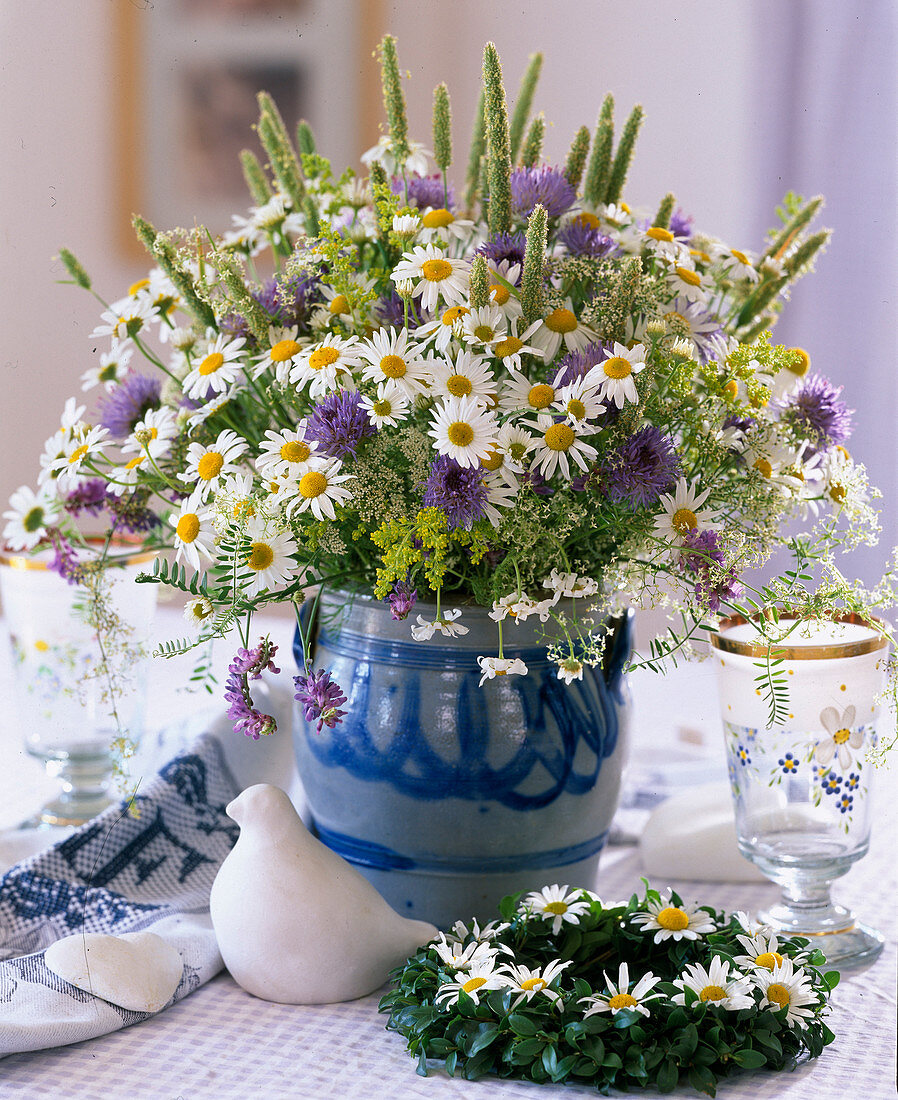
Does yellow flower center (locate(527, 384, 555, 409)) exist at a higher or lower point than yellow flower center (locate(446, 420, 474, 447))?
higher

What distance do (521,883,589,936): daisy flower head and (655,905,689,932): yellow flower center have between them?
36 mm

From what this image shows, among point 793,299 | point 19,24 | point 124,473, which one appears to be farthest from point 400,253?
point 19,24

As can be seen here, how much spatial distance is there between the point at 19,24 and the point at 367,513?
1399 millimetres

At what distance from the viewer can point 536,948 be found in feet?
1.69

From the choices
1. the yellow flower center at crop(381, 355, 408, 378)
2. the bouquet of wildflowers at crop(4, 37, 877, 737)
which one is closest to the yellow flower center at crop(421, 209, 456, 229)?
the bouquet of wildflowers at crop(4, 37, 877, 737)

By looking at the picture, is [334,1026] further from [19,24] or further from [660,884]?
[19,24]

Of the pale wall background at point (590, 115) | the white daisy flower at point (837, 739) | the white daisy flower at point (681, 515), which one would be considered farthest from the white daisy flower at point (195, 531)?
the pale wall background at point (590, 115)

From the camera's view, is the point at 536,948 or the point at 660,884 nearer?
the point at 536,948

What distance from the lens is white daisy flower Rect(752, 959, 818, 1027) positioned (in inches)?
18.5

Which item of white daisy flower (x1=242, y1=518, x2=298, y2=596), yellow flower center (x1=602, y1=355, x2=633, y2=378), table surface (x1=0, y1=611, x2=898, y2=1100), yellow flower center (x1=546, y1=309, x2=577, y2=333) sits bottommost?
table surface (x1=0, y1=611, x2=898, y2=1100)

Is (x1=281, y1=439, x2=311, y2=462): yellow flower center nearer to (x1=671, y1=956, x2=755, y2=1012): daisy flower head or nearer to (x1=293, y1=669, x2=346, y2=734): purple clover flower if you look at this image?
(x1=293, y1=669, x2=346, y2=734): purple clover flower

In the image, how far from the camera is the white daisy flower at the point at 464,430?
0.47 meters

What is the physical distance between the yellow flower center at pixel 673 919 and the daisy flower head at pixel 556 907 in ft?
0.12

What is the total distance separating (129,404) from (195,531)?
16 centimetres
